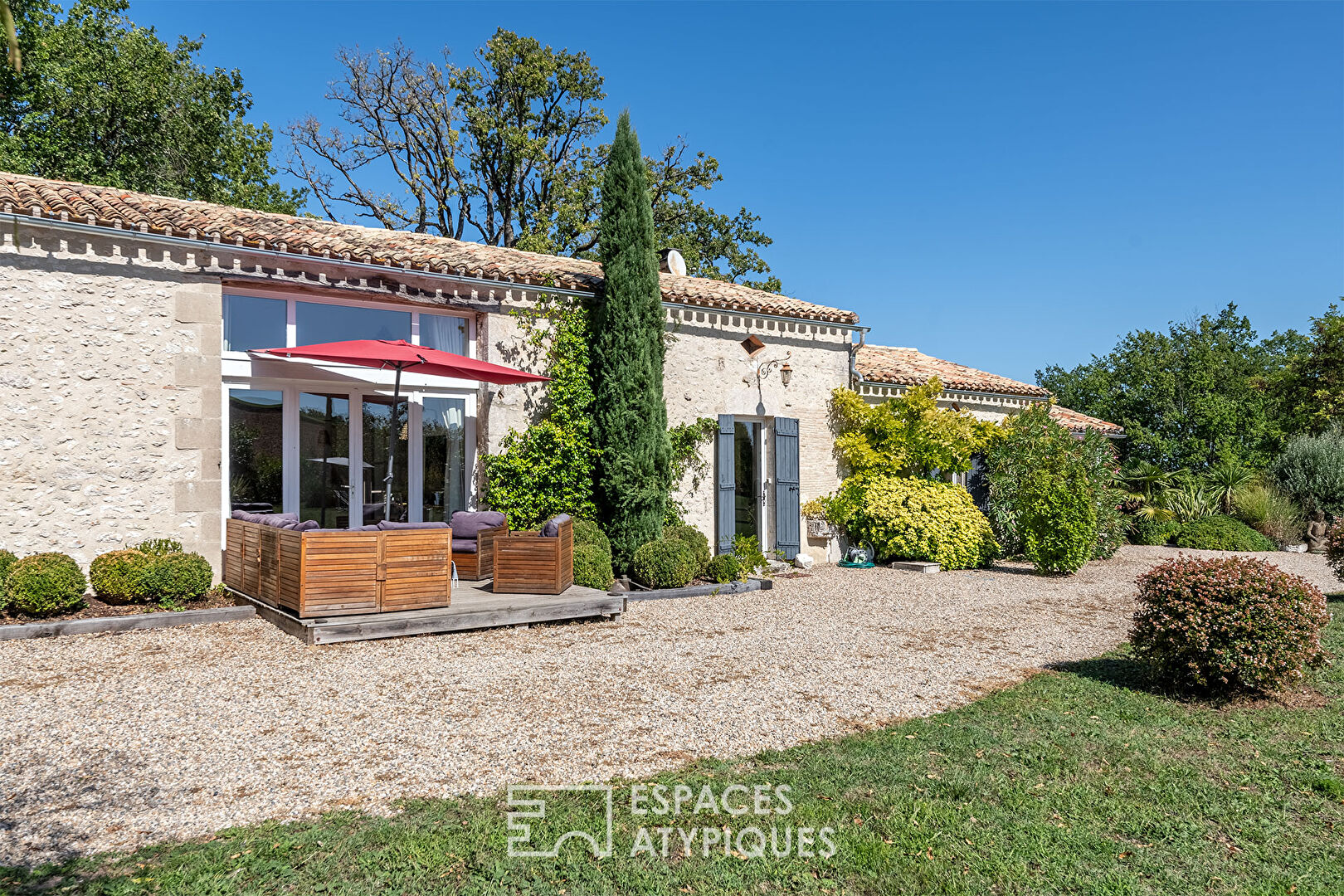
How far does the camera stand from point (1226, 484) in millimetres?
18609

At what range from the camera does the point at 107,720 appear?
201 inches

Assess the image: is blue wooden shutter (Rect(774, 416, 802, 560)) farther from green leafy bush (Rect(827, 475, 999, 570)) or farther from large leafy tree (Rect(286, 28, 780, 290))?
large leafy tree (Rect(286, 28, 780, 290))

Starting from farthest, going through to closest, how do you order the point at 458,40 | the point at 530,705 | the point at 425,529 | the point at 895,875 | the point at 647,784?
the point at 458,40 < the point at 425,529 < the point at 530,705 < the point at 647,784 < the point at 895,875

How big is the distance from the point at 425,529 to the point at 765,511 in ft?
22.4

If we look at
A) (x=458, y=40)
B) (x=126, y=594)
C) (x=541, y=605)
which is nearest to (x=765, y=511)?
(x=541, y=605)

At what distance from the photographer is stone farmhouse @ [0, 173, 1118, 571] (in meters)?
8.15

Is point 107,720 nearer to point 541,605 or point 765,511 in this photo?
point 541,605

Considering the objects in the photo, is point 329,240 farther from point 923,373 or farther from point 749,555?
point 923,373

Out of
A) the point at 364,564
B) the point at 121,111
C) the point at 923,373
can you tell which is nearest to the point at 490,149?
the point at 121,111

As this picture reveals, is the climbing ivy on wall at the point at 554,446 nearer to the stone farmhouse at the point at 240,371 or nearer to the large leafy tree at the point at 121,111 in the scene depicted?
the stone farmhouse at the point at 240,371

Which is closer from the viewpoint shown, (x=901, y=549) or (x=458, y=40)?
(x=901, y=549)

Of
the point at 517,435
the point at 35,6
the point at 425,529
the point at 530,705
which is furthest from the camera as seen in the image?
the point at 35,6

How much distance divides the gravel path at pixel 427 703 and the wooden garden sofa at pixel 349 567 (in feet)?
1.33

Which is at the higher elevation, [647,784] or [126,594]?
[126,594]
